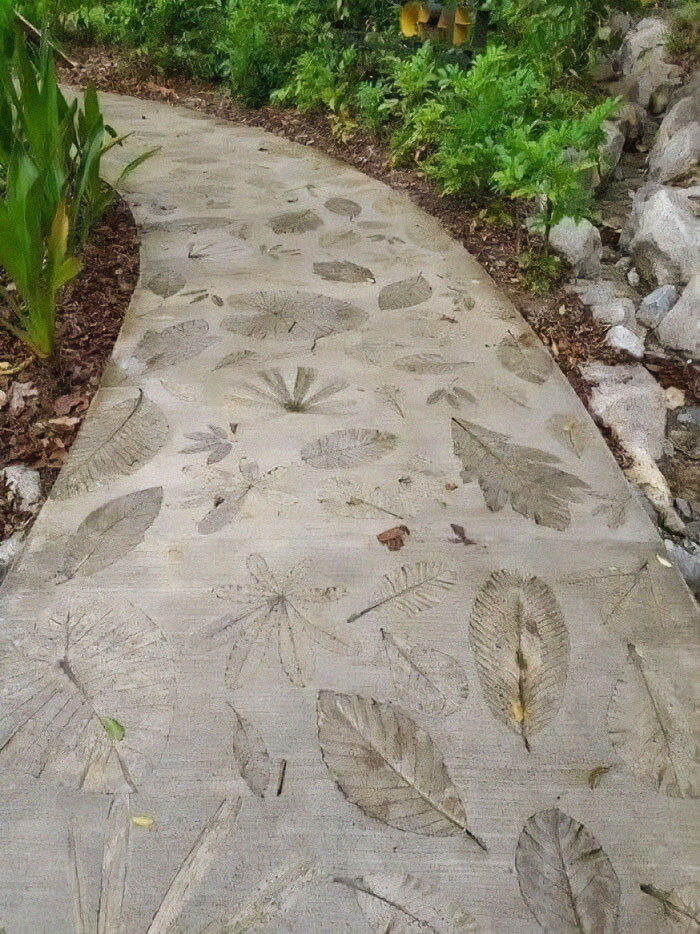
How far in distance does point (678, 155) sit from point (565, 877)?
120 inches

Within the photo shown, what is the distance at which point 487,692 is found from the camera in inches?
47.2

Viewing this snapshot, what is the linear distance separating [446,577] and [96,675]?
681 mm

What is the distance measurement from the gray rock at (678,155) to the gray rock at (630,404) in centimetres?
142

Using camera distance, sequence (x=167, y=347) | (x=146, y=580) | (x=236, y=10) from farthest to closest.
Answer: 1. (x=236, y=10)
2. (x=167, y=347)
3. (x=146, y=580)

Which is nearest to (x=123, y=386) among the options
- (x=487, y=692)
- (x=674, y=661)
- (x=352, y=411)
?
(x=352, y=411)

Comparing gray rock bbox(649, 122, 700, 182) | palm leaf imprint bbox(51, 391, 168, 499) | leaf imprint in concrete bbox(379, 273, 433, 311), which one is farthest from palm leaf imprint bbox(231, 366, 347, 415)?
gray rock bbox(649, 122, 700, 182)

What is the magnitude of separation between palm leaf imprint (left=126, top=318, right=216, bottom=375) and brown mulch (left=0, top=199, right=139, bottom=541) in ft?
0.32

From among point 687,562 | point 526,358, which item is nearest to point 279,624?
point 687,562

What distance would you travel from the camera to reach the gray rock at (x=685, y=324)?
2088mm

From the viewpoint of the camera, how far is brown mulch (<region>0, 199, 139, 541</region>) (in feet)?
5.48

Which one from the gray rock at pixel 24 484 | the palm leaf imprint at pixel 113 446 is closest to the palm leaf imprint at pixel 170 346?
the palm leaf imprint at pixel 113 446

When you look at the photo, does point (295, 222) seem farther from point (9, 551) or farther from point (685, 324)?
point (9, 551)

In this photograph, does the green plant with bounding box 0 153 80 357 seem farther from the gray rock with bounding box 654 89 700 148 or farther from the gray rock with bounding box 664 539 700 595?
the gray rock with bounding box 654 89 700 148

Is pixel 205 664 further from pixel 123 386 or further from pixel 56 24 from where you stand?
pixel 56 24
